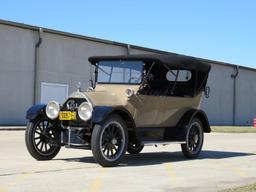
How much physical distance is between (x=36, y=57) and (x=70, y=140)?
73.6ft

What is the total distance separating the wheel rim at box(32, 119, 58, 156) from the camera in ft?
42.2

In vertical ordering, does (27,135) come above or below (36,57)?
below

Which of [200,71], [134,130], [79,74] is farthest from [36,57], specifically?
[134,130]

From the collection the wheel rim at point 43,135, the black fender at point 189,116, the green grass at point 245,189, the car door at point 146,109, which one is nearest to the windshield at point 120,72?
the car door at point 146,109

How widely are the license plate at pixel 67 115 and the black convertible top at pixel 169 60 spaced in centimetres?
231

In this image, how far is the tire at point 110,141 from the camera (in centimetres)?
1169

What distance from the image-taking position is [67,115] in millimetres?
12281

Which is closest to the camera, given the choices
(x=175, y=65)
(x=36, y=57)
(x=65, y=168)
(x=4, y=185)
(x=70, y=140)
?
(x=4, y=185)

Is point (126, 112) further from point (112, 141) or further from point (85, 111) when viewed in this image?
point (85, 111)

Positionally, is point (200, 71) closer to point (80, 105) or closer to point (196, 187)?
point (80, 105)

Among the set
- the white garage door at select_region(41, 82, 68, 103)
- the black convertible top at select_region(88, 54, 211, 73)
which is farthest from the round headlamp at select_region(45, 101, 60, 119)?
the white garage door at select_region(41, 82, 68, 103)

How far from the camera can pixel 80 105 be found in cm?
1202

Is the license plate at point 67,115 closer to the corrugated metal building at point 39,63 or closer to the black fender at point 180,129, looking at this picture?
the black fender at point 180,129

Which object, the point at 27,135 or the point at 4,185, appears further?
the point at 27,135
